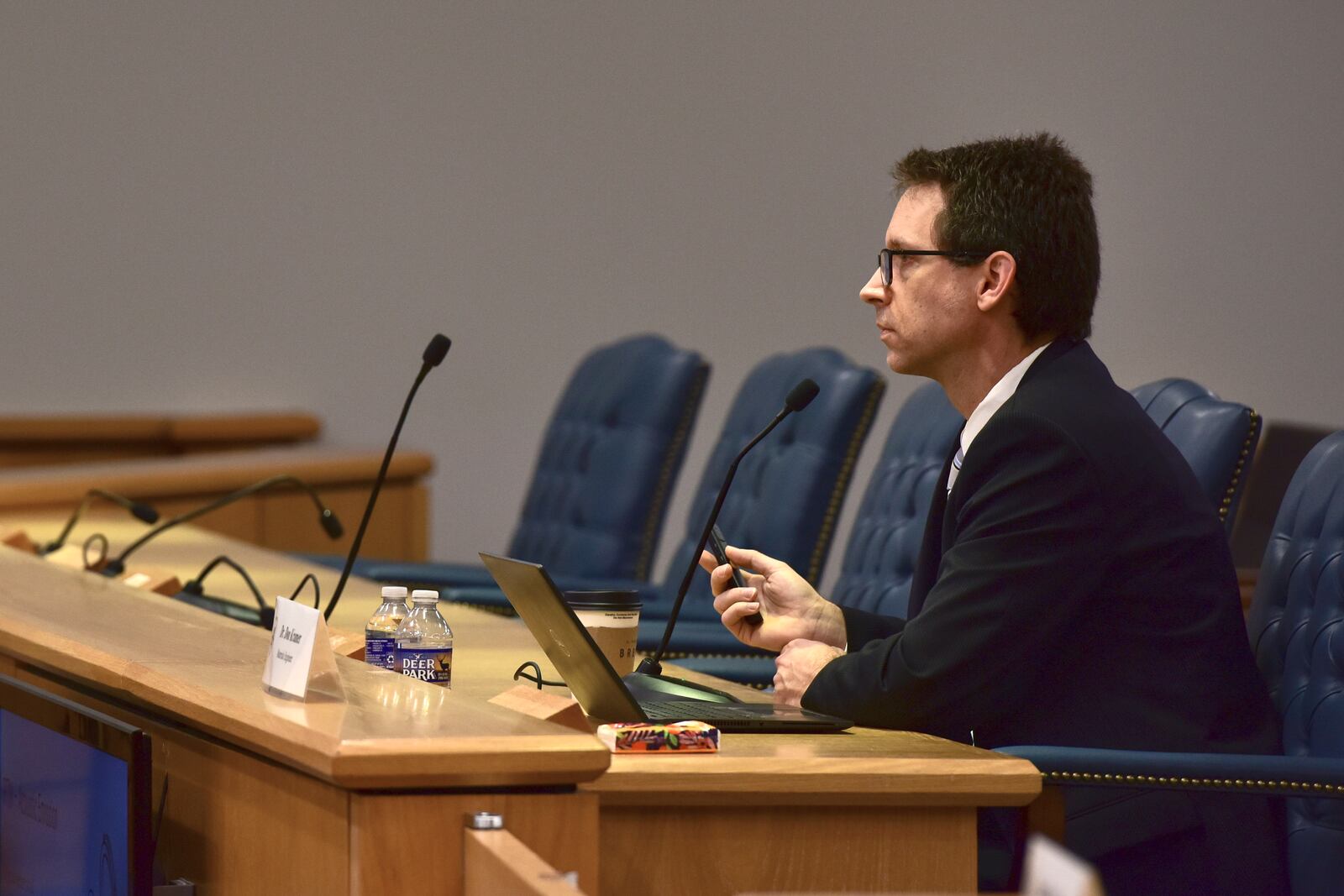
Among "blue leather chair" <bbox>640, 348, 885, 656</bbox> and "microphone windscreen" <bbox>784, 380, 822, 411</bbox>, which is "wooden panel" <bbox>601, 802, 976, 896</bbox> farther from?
"blue leather chair" <bbox>640, 348, 885, 656</bbox>

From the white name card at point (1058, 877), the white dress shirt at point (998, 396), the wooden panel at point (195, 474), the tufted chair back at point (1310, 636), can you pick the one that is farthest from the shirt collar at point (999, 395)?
the wooden panel at point (195, 474)

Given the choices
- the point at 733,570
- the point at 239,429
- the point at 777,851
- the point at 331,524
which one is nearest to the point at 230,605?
the point at 331,524

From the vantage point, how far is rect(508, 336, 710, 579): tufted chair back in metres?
3.82

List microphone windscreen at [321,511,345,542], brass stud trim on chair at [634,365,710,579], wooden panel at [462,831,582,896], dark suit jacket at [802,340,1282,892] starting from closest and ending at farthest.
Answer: wooden panel at [462,831,582,896], dark suit jacket at [802,340,1282,892], microphone windscreen at [321,511,345,542], brass stud trim on chair at [634,365,710,579]

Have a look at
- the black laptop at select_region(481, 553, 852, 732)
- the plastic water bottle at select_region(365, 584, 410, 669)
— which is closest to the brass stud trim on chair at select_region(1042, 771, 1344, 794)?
the black laptop at select_region(481, 553, 852, 732)

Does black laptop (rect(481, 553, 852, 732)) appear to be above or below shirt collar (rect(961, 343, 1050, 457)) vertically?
below

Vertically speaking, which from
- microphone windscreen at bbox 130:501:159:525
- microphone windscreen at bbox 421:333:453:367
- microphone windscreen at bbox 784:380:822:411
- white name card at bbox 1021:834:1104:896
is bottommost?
microphone windscreen at bbox 130:501:159:525

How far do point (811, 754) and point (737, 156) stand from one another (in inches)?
185

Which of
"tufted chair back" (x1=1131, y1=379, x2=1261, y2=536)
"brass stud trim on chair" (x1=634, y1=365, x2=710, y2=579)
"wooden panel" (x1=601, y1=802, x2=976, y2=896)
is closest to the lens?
"wooden panel" (x1=601, y1=802, x2=976, y2=896)

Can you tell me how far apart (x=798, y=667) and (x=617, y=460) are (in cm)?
200

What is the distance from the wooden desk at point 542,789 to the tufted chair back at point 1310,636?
1.51 feet

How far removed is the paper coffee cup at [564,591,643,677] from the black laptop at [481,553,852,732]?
164mm

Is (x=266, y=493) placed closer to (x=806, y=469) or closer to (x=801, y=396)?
(x=806, y=469)

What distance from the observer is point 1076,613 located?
1.76m
